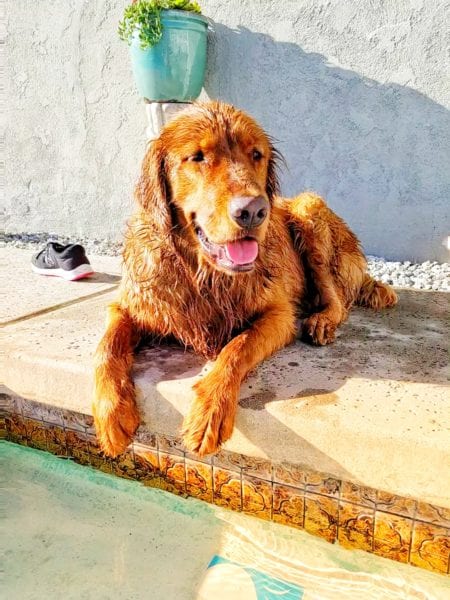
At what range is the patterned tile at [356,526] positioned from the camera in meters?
2.00

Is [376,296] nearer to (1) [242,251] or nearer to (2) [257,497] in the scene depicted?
(1) [242,251]

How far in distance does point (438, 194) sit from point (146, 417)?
4013 mm

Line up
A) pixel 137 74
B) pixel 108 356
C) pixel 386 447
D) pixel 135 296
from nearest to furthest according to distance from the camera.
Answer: pixel 386 447, pixel 108 356, pixel 135 296, pixel 137 74

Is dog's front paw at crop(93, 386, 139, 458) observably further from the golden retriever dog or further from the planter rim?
the planter rim

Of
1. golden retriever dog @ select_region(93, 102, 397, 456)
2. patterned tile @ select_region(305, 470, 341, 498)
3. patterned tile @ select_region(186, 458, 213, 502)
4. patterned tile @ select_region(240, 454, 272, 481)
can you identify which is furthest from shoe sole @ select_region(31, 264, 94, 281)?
patterned tile @ select_region(305, 470, 341, 498)

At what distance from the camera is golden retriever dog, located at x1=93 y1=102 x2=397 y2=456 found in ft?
6.88

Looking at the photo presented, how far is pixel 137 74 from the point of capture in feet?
17.8

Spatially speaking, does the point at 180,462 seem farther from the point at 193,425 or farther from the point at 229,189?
the point at 229,189

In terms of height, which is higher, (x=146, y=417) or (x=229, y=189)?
(x=229, y=189)

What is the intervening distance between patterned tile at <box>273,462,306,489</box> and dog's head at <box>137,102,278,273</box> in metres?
0.84

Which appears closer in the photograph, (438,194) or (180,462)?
(180,462)

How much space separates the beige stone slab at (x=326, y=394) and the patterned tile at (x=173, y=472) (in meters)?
0.21

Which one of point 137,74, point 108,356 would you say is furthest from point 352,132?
point 108,356

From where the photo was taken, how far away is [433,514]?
187 cm
